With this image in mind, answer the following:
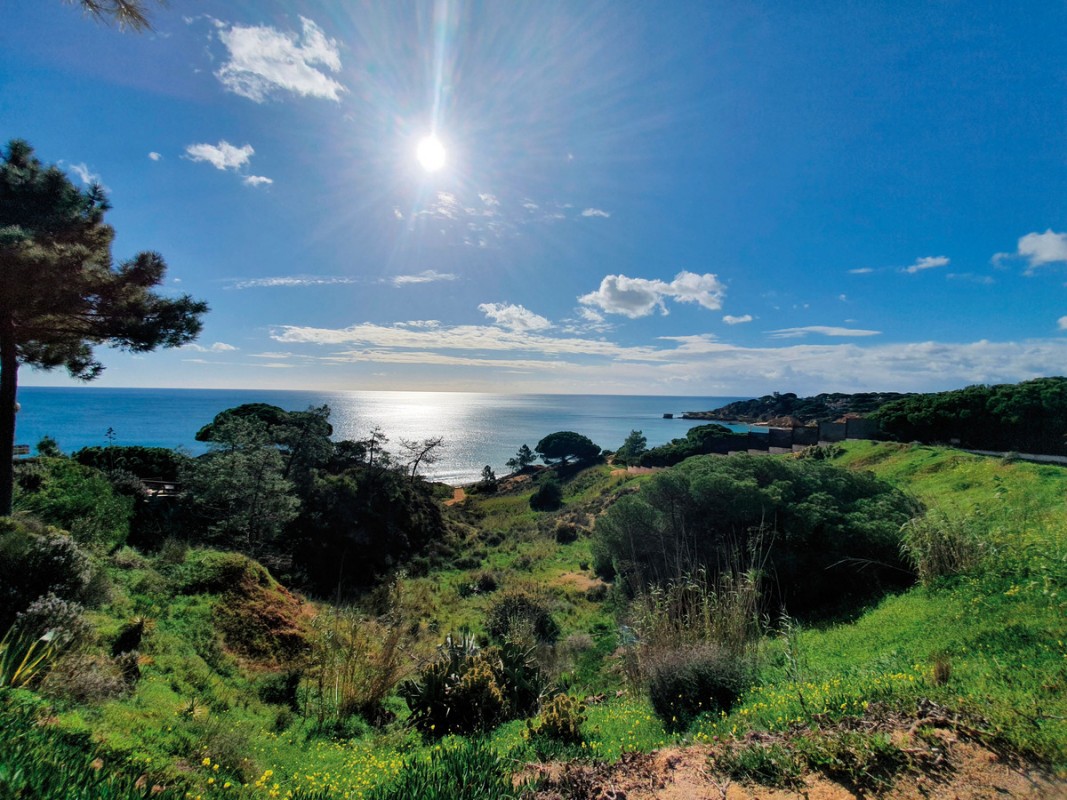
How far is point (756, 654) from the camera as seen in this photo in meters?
5.66

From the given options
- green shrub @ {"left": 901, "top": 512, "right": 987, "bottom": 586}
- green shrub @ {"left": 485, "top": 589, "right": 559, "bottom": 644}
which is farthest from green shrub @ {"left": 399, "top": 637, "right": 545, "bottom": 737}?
green shrub @ {"left": 901, "top": 512, "right": 987, "bottom": 586}

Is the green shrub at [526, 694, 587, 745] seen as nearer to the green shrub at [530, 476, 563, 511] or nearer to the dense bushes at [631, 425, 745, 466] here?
the green shrub at [530, 476, 563, 511]

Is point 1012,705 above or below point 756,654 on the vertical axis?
above

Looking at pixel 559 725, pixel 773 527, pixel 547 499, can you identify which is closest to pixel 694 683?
pixel 559 725

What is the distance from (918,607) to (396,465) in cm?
2278

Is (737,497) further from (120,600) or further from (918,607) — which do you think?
(120,600)

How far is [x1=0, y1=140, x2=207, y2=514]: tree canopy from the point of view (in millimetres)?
7488

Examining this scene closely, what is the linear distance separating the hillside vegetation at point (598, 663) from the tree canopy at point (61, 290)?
336 centimetres

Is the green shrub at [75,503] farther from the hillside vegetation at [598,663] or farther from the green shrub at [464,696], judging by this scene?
the green shrub at [464,696]

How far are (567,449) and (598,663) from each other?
4970cm

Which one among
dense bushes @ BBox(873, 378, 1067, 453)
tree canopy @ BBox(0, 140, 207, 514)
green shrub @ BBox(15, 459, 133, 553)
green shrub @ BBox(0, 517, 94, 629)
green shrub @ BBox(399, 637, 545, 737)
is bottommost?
green shrub @ BBox(399, 637, 545, 737)

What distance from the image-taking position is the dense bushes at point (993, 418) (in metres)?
21.3

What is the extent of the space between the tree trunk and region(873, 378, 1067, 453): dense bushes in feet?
121

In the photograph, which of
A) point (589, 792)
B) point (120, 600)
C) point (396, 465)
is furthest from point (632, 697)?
point (396, 465)
